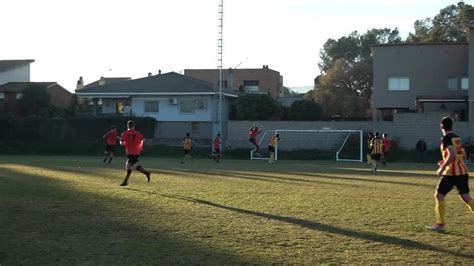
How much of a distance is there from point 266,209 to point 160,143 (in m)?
36.1

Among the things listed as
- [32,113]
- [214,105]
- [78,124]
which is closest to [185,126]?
[214,105]

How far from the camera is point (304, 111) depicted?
50.7 meters

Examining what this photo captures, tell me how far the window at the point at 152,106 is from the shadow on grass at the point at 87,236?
127 ft

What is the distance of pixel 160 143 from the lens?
4775cm

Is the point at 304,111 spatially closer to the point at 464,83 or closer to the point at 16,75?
the point at 464,83

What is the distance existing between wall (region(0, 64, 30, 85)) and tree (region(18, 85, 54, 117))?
12830 mm

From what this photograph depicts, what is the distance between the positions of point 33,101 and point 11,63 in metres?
17.9

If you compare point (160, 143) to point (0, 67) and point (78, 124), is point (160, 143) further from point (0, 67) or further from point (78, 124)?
point (0, 67)

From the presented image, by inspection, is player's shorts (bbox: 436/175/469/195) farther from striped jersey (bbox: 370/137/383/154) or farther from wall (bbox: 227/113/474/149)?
wall (bbox: 227/113/474/149)

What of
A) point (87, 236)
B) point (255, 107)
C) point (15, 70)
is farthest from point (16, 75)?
point (87, 236)

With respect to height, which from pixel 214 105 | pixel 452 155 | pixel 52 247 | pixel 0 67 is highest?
pixel 0 67

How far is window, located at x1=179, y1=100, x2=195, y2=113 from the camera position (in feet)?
170

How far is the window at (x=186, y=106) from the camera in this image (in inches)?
2038

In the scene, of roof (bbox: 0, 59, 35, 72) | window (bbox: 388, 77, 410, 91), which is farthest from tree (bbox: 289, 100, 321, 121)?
roof (bbox: 0, 59, 35, 72)
